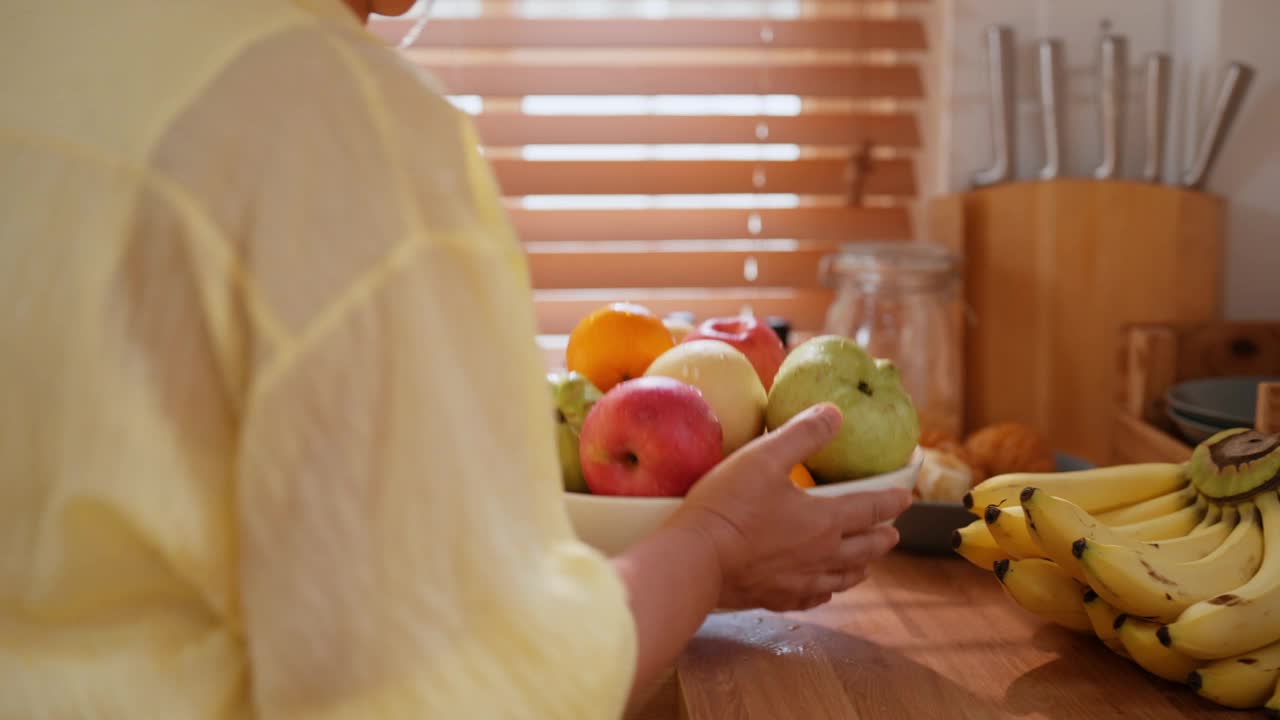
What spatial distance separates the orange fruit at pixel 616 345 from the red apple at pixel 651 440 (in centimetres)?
15

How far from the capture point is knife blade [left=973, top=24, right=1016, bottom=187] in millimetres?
1922

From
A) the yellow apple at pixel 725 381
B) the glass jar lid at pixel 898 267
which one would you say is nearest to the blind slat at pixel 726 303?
the glass jar lid at pixel 898 267

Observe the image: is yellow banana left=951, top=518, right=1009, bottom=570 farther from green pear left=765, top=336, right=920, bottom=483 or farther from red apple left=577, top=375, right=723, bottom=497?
red apple left=577, top=375, right=723, bottom=497

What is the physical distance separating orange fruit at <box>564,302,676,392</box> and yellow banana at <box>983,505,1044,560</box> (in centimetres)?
29

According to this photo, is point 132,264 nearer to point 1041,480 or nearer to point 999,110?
point 1041,480

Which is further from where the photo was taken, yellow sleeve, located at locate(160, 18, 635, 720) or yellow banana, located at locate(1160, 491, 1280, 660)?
yellow banana, located at locate(1160, 491, 1280, 660)

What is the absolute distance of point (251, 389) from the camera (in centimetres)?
43

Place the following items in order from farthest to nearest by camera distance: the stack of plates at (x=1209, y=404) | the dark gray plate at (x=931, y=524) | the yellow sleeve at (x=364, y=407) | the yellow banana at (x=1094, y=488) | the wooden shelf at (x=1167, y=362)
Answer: the wooden shelf at (x=1167, y=362) < the stack of plates at (x=1209, y=404) < the dark gray plate at (x=931, y=524) < the yellow banana at (x=1094, y=488) < the yellow sleeve at (x=364, y=407)

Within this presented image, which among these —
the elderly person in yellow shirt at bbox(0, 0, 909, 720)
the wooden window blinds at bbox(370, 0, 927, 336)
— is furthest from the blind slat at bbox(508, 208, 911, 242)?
the elderly person in yellow shirt at bbox(0, 0, 909, 720)

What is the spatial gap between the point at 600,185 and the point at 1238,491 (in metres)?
1.39

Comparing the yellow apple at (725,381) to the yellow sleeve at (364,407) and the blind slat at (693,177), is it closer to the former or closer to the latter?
the yellow sleeve at (364,407)

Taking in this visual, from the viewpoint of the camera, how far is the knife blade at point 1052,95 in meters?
1.91

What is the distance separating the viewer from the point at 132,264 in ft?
1.43

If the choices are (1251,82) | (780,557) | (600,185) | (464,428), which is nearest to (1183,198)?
(1251,82)
